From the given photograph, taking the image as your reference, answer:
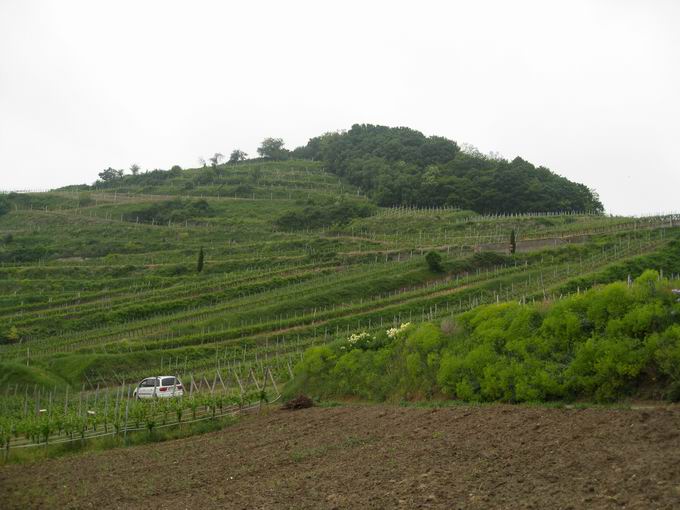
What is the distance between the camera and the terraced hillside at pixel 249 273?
47344 millimetres

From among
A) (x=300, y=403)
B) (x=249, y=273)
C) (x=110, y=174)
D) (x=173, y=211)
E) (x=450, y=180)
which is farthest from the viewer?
(x=110, y=174)

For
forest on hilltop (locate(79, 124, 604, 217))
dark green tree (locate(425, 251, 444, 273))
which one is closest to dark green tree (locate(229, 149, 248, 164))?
forest on hilltop (locate(79, 124, 604, 217))

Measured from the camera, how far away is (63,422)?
22.6m

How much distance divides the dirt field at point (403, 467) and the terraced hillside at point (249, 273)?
51.3 feet

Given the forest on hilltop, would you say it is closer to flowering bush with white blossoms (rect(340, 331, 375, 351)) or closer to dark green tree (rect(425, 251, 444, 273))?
dark green tree (rect(425, 251, 444, 273))

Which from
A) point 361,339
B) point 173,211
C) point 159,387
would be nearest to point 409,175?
point 173,211

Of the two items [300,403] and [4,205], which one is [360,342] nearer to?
[300,403]

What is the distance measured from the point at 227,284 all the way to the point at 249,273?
167 inches

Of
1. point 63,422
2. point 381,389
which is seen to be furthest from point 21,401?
point 381,389

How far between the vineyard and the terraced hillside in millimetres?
207

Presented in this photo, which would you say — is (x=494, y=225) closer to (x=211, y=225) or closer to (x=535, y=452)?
(x=211, y=225)

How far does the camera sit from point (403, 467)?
39.3ft

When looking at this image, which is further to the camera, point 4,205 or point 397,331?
point 4,205

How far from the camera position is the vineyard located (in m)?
36.1
